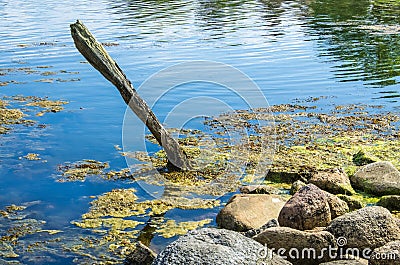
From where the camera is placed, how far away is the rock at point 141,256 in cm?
862

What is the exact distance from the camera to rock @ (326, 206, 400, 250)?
8.54 meters

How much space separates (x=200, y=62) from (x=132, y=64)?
296 centimetres

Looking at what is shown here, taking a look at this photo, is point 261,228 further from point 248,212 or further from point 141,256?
point 141,256

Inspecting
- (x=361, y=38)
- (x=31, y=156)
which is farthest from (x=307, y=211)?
(x=361, y=38)

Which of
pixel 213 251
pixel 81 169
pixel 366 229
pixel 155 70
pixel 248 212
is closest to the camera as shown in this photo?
pixel 213 251

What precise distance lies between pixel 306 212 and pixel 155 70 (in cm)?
1504

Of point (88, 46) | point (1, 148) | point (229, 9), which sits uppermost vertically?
point (88, 46)

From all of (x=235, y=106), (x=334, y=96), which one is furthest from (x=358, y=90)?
(x=235, y=106)

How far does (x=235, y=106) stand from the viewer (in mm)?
18156

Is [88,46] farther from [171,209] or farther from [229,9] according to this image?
[229,9]

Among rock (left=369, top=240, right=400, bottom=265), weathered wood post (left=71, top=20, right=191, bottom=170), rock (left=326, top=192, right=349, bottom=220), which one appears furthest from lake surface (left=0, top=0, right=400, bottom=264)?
rock (left=369, top=240, right=400, bottom=265)

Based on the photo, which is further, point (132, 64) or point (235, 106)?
point (132, 64)

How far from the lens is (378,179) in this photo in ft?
37.9

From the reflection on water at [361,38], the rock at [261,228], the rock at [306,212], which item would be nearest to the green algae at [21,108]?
the rock at [261,228]
